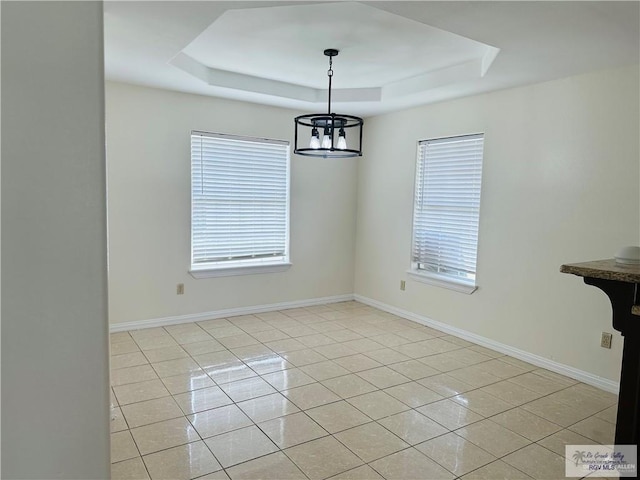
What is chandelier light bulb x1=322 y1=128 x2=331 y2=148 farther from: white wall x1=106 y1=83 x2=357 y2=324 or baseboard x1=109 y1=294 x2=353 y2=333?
baseboard x1=109 y1=294 x2=353 y2=333

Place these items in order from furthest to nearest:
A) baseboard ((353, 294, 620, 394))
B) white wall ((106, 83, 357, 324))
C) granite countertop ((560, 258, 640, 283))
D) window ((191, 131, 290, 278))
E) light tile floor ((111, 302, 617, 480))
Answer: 1. window ((191, 131, 290, 278))
2. white wall ((106, 83, 357, 324))
3. baseboard ((353, 294, 620, 394))
4. light tile floor ((111, 302, 617, 480))
5. granite countertop ((560, 258, 640, 283))

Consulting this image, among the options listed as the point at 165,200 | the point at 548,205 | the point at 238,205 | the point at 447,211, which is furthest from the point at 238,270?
the point at 548,205

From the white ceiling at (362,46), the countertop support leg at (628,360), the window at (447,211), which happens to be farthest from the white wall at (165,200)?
the countertop support leg at (628,360)

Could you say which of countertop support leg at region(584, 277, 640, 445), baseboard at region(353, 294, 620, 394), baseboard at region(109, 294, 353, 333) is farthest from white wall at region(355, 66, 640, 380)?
baseboard at region(109, 294, 353, 333)

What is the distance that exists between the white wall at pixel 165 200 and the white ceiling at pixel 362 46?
27 centimetres

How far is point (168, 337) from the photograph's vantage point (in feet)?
13.8

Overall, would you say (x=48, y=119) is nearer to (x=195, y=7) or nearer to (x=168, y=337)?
(x=195, y=7)

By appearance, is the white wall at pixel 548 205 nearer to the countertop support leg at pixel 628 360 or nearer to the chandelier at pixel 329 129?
the countertop support leg at pixel 628 360

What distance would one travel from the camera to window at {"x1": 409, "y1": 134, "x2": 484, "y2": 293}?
4.30 m

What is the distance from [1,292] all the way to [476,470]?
2.23 metres

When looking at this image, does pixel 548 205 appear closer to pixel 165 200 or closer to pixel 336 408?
pixel 336 408

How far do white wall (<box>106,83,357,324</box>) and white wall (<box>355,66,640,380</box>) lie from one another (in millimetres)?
1558

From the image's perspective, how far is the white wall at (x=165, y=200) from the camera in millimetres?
4211

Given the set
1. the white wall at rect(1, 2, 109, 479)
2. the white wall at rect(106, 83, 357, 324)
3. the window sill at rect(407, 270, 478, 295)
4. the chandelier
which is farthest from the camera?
the window sill at rect(407, 270, 478, 295)
